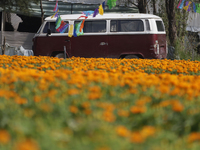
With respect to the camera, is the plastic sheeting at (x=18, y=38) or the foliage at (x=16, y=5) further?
the plastic sheeting at (x=18, y=38)

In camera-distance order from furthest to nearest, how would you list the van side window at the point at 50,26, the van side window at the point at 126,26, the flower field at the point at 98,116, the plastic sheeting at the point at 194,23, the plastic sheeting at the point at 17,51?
the plastic sheeting at the point at 194,23, the plastic sheeting at the point at 17,51, the van side window at the point at 50,26, the van side window at the point at 126,26, the flower field at the point at 98,116

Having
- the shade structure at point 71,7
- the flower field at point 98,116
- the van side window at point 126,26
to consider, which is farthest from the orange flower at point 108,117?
the shade structure at point 71,7

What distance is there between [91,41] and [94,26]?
0.56m

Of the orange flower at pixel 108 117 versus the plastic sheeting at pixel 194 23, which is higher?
the orange flower at pixel 108 117

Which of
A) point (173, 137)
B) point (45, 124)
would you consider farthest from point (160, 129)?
point (45, 124)

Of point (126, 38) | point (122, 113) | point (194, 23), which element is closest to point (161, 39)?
point (126, 38)

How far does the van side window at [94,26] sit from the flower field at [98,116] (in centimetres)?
917

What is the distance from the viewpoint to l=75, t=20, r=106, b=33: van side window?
487 inches

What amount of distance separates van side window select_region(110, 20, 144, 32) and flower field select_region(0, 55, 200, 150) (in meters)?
9.05

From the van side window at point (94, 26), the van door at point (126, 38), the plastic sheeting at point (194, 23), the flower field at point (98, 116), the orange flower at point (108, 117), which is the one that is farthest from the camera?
the plastic sheeting at point (194, 23)

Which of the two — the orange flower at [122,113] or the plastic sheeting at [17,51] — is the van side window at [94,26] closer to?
the plastic sheeting at [17,51]

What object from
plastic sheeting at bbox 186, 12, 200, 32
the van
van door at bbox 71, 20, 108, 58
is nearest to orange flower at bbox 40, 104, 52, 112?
the van

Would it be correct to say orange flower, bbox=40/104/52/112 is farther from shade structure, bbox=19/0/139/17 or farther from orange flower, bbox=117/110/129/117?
shade structure, bbox=19/0/139/17

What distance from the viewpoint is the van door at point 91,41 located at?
12.3m
